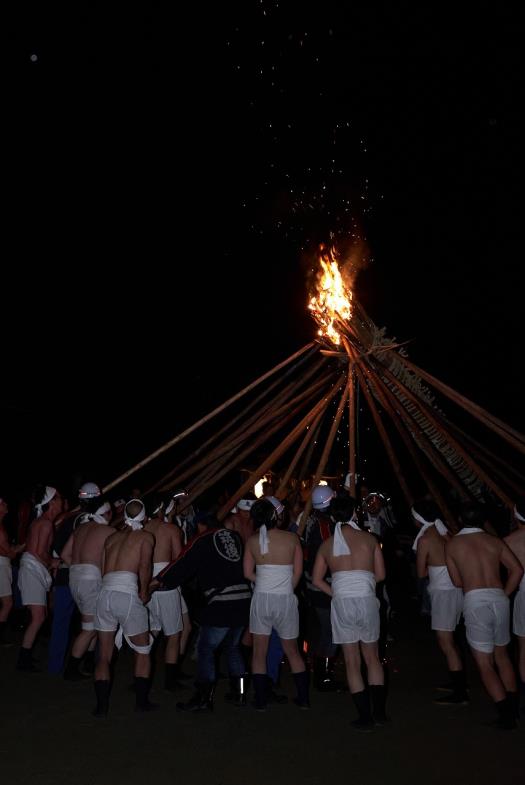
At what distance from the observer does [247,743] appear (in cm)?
739

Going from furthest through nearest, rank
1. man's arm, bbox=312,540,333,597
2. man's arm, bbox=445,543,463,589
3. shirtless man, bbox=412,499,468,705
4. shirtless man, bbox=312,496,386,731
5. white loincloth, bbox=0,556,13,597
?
white loincloth, bbox=0,556,13,597 → shirtless man, bbox=412,499,468,705 → man's arm, bbox=312,540,333,597 → man's arm, bbox=445,543,463,589 → shirtless man, bbox=312,496,386,731

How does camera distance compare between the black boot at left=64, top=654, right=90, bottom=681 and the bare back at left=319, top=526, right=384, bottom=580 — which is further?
the black boot at left=64, top=654, right=90, bottom=681

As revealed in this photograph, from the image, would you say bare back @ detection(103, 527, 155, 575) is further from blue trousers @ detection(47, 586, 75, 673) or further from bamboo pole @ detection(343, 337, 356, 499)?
bamboo pole @ detection(343, 337, 356, 499)

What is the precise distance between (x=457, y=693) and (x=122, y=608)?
138 inches

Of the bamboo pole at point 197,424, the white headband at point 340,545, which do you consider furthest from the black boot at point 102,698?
the bamboo pole at point 197,424

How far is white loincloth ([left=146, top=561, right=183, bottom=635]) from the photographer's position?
30.7ft

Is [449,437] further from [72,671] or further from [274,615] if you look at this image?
[72,671]

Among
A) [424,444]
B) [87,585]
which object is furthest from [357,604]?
[424,444]

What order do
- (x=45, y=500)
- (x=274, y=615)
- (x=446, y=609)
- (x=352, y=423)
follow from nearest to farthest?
(x=274, y=615) → (x=446, y=609) → (x=45, y=500) → (x=352, y=423)

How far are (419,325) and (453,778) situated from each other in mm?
19323

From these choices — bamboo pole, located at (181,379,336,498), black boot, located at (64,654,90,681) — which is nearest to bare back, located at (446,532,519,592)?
bamboo pole, located at (181,379,336,498)

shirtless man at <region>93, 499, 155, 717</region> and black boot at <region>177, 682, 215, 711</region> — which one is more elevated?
shirtless man at <region>93, 499, 155, 717</region>

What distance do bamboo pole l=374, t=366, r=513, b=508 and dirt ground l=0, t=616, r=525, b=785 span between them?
7.11 feet

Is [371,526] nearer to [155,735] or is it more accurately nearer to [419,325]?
[155,735]
